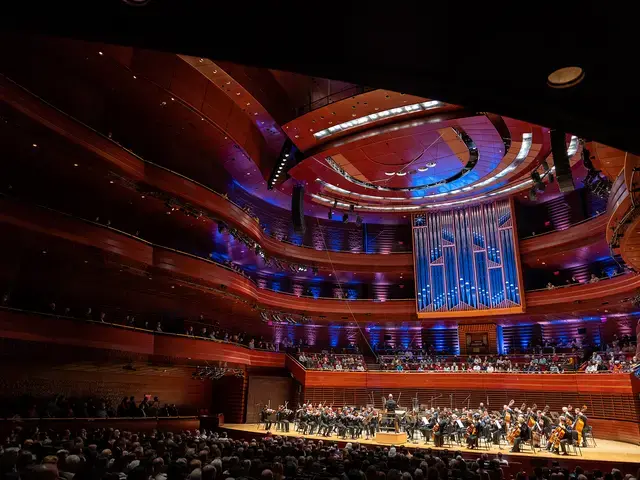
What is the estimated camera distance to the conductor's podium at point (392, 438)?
15688 mm

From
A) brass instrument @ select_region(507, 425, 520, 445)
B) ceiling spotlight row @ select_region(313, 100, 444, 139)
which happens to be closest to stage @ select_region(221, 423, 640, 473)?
brass instrument @ select_region(507, 425, 520, 445)

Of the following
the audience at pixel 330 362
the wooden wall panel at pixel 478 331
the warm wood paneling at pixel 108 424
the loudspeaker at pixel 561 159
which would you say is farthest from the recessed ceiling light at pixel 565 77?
the wooden wall panel at pixel 478 331

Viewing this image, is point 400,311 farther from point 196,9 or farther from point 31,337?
point 196,9

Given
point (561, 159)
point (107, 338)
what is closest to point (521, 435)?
point (561, 159)

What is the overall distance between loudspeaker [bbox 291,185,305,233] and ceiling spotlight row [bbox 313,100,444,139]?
4.88 metres

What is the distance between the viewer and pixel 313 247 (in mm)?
28875

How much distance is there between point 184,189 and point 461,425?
12.8 m

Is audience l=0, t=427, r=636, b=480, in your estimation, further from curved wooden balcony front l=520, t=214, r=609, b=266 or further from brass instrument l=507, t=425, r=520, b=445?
curved wooden balcony front l=520, t=214, r=609, b=266

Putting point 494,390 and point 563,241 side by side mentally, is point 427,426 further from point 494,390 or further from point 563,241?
point 563,241

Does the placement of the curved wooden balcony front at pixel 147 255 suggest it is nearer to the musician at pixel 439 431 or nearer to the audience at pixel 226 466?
the audience at pixel 226 466

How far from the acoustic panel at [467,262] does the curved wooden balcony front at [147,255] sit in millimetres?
6765

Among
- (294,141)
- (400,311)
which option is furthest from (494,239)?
(294,141)

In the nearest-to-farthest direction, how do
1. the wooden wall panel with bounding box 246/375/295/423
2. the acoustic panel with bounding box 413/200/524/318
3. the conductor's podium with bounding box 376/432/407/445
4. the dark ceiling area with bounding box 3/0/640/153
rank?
the dark ceiling area with bounding box 3/0/640/153 → the conductor's podium with bounding box 376/432/407/445 → the wooden wall panel with bounding box 246/375/295/423 → the acoustic panel with bounding box 413/200/524/318

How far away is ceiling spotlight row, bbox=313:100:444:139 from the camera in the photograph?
1624cm
